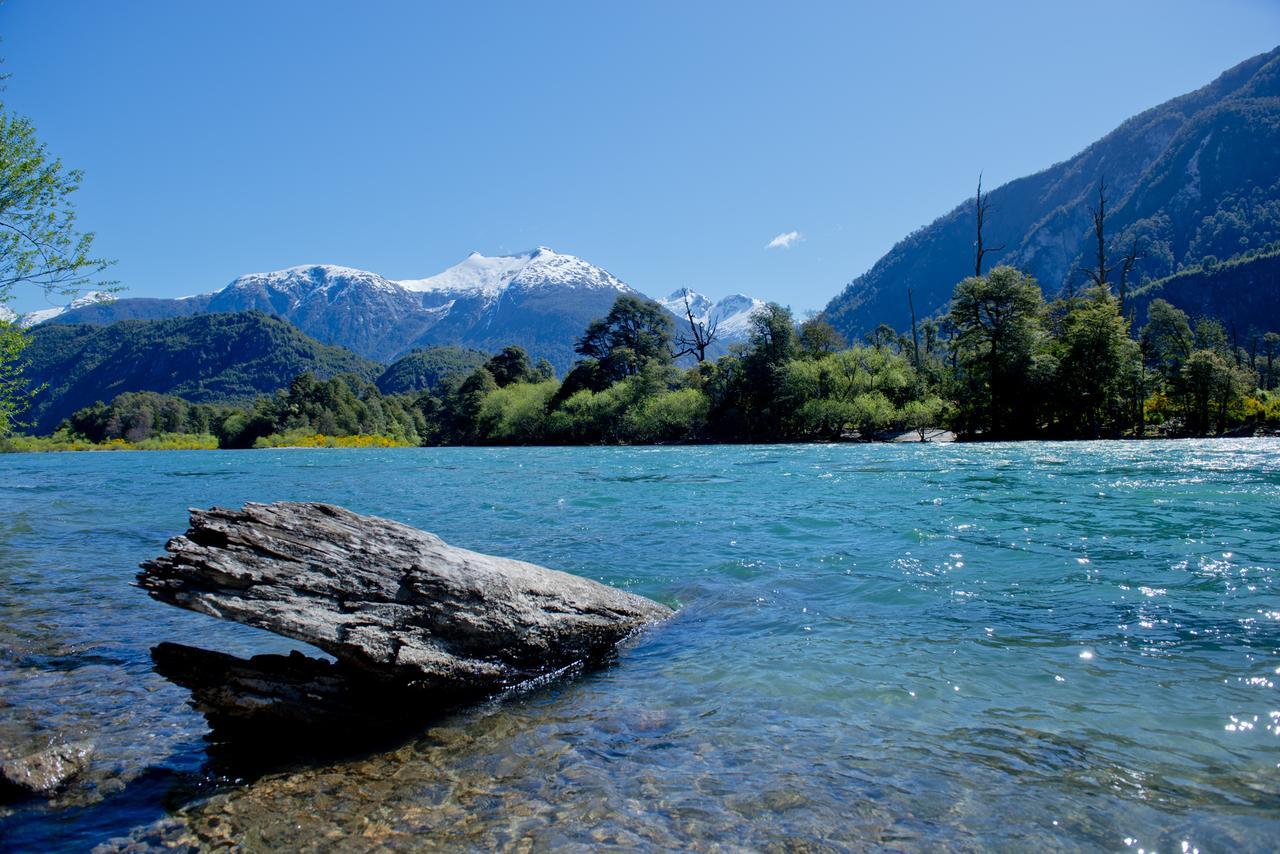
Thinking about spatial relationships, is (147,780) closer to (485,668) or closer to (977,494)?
(485,668)

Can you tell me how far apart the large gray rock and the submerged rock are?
35.5 inches

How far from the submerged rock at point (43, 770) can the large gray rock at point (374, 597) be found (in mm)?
902

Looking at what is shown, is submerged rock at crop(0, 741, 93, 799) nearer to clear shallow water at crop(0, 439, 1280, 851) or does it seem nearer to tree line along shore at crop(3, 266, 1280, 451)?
clear shallow water at crop(0, 439, 1280, 851)

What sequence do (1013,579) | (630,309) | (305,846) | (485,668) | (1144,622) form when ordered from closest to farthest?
(305,846), (485,668), (1144,622), (1013,579), (630,309)

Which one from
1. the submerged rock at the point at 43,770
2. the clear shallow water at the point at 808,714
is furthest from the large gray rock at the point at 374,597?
the submerged rock at the point at 43,770

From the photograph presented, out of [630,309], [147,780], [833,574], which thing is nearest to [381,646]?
[147,780]

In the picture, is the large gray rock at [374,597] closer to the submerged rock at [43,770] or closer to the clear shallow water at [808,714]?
the clear shallow water at [808,714]

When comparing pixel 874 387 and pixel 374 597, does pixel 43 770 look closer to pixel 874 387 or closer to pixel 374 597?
pixel 374 597

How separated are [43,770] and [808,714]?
6.16 m

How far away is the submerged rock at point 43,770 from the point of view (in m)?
4.85

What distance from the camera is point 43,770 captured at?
199 inches

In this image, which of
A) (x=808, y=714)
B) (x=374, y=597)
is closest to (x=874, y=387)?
(x=808, y=714)

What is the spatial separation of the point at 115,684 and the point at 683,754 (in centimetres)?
624

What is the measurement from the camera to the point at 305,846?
4215 millimetres
